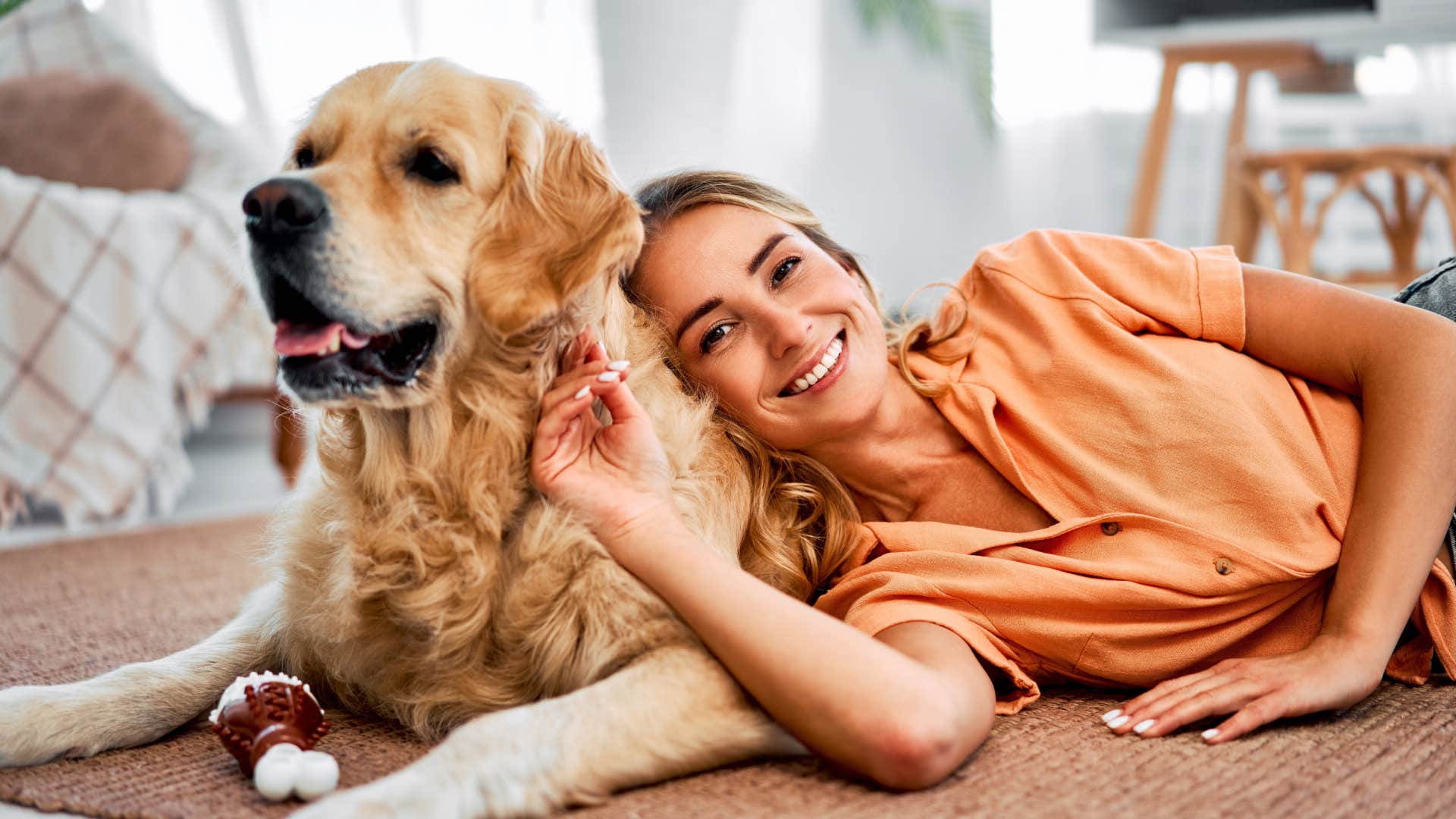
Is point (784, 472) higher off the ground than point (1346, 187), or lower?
higher

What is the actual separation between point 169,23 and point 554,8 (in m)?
1.52

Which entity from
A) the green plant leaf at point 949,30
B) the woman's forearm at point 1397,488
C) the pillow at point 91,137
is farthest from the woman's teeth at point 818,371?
the green plant leaf at point 949,30

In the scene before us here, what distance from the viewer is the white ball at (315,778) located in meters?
1.17

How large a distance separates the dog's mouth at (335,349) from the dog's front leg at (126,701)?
0.41m

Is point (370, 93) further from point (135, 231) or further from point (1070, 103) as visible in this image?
point (1070, 103)

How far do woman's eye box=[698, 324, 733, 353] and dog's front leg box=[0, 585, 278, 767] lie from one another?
66 centimetres

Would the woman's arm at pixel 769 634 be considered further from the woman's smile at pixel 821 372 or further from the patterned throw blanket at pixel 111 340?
the patterned throw blanket at pixel 111 340

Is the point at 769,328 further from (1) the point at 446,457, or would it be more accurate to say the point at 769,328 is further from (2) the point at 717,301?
(1) the point at 446,457

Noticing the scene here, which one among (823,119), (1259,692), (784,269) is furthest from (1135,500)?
(823,119)

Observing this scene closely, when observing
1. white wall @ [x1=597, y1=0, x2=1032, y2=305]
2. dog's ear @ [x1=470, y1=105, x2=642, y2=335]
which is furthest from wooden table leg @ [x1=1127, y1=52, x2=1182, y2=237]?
dog's ear @ [x1=470, y1=105, x2=642, y2=335]

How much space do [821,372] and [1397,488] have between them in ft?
2.40

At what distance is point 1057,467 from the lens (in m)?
1.54

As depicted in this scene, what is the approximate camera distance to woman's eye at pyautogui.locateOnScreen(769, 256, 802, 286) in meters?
1.59

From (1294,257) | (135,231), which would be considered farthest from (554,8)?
(1294,257)
